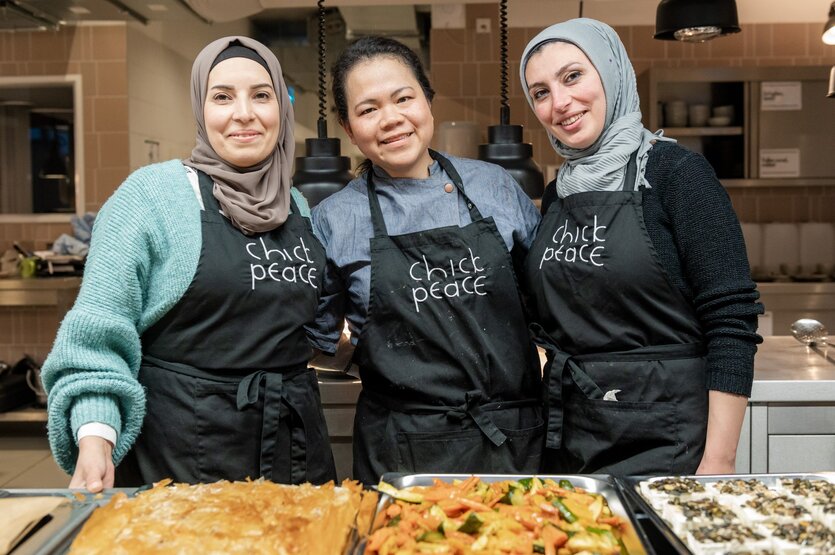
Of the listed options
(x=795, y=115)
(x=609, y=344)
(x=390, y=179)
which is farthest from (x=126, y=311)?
(x=795, y=115)

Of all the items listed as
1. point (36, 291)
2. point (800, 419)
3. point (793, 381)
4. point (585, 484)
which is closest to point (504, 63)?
point (793, 381)

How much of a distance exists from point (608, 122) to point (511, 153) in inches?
27.5

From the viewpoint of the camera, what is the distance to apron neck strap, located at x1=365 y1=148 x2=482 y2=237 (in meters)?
2.02

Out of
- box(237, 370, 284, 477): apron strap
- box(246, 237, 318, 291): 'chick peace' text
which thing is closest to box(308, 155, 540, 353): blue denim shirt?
box(246, 237, 318, 291): 'chick peace' text

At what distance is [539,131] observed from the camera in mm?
6016

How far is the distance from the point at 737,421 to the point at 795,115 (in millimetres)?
4500

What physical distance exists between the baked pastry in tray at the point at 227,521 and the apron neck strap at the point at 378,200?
2.78 ft

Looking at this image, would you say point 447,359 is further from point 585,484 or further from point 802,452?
point 802,452

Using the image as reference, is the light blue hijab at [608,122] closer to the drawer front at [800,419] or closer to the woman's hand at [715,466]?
the woman's hand at [715,466]

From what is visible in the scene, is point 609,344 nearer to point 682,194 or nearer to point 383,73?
point 682,194

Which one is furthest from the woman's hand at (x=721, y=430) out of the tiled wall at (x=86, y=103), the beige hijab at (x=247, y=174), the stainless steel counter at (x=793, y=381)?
the tiled wall at (x=86, y=103)

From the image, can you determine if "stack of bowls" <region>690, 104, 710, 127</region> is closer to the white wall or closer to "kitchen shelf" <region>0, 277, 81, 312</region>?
the white wall

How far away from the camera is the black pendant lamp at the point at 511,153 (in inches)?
99.4

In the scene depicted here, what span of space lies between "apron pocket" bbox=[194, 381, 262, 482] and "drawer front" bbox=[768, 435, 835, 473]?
4.96ft
